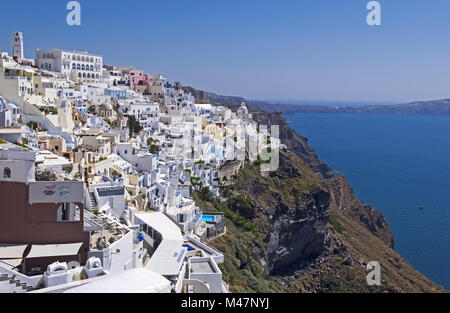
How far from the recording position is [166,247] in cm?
1475

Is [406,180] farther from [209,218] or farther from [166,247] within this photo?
[166,247]

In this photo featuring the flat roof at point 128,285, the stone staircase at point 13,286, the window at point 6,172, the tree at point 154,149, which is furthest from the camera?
the tree at point 154,149

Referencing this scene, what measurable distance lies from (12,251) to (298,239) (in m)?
27.9

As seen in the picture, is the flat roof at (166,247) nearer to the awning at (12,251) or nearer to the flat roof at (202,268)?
the flat roof at (202,268)

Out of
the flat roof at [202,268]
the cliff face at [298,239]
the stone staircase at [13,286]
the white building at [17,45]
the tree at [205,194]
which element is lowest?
the cliff face at [298,239]

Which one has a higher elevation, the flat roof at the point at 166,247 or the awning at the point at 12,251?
the awning at the point at 12,251

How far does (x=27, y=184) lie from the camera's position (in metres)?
11.2

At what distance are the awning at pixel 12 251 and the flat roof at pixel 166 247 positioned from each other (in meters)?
3.44

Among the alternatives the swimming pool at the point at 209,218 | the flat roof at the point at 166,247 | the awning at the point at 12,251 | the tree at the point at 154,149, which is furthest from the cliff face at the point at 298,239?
the awning at the point at 12,251

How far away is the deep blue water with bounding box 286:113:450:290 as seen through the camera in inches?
1763

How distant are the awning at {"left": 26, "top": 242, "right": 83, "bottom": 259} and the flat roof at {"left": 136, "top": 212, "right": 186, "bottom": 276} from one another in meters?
2.50

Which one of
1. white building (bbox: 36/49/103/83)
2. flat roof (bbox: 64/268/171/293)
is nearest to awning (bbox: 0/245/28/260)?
flat roof (bbox: 64/268/171/293)

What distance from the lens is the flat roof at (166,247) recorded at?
1300 centimetres

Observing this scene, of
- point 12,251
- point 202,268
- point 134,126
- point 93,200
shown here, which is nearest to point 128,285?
point 12,251
